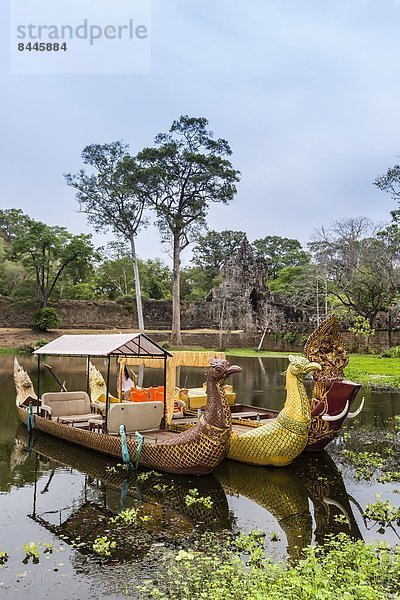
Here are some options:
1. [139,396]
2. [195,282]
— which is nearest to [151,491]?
[139,396]

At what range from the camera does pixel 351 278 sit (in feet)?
98.1

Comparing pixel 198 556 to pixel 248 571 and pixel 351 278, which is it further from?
pixel 351 278

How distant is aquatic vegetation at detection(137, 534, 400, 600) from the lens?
399cm

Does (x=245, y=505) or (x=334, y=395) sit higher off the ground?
(x=334, y=395)

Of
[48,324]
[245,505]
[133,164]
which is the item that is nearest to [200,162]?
[133,164]

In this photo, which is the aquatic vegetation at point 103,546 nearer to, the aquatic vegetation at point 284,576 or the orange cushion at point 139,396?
the aquatic vegetation at point 284,576

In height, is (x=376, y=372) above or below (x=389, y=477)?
below

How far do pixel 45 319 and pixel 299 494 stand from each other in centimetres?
2879

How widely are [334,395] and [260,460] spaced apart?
1.75 m

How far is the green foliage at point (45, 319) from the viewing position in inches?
1332

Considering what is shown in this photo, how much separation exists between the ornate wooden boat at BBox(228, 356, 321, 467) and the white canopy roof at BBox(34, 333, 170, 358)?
8.23 feet

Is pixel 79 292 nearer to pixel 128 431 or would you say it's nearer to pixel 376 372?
pixel 376 372

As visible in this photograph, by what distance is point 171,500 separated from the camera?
679cm

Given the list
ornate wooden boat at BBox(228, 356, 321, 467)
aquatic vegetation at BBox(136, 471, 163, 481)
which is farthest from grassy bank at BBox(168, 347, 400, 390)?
aquatic vegetation at BBox(136, 471, 163, 481)
